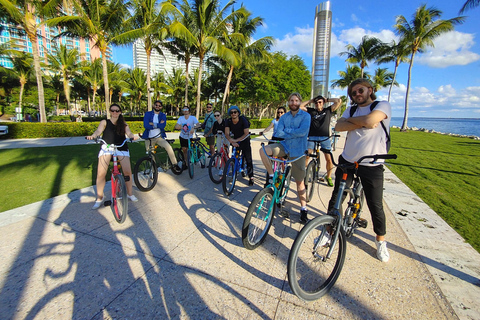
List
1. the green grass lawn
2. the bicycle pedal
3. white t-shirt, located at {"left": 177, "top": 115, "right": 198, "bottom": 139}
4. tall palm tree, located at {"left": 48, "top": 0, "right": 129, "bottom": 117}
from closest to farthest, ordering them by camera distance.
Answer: the bicycle pedal
the green grass lawn
white t-shirt, located at {"left": 177, "top": 115, "right": 198, "bottom": 139}
tall palm tree, located at {"left": 48, "top": 0, "right": 129, "bottom": 117}

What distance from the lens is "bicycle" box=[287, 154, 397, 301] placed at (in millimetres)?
2018

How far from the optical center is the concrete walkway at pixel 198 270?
2.01m

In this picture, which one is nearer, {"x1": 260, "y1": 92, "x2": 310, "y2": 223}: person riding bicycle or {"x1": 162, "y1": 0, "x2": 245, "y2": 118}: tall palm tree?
{"x1": 260, "y1": 92, "x2": 310, "y2": 223}: person riding bicycle

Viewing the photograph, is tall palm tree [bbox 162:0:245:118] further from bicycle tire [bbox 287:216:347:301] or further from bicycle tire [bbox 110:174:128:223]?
bicycle tire [bbox 287:216:347:301]

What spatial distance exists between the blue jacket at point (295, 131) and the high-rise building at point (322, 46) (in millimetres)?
48927

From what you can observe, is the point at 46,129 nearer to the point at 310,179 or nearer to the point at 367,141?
the point at 310,179

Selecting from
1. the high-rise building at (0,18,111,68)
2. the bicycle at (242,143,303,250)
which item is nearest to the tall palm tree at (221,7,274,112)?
the high-rise building at (0,18,111,68)

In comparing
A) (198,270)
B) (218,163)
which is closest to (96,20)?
(218,163)

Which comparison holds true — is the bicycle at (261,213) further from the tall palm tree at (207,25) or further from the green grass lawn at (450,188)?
the tall palm tree at (207,25)

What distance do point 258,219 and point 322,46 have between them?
5656 centimetres

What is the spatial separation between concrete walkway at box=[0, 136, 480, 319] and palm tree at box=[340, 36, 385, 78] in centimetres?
3736

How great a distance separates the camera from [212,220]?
3.68m

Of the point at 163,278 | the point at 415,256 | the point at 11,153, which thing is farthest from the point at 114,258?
the point at 11,153

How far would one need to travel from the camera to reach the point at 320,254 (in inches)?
94.1
